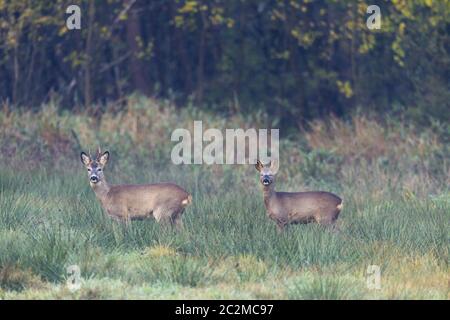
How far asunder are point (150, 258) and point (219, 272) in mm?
766

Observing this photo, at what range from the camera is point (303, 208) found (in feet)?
38.0

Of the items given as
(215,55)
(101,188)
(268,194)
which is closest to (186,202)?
(268,194)

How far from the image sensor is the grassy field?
9.49 meters

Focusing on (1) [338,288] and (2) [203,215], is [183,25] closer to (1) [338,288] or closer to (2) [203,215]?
(2) [203,215]

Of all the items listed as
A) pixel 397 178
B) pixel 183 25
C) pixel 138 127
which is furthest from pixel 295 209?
pixel 183 25

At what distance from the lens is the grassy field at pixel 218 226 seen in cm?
949

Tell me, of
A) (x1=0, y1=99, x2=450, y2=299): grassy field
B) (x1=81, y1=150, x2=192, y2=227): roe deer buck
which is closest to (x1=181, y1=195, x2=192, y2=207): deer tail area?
(x1=81, y1=150, x2=192, y2=227): roe deer buck

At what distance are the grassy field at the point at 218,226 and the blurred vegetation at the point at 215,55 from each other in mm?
3203

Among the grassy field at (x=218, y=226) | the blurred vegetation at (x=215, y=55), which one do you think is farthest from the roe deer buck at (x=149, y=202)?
the blurred vegetation at (x=215, y=55)

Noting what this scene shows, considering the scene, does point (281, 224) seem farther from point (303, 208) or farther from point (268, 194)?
point (268, 194)

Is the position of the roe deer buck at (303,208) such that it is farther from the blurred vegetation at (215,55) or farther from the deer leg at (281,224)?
the blurred vegetation at (215,55)

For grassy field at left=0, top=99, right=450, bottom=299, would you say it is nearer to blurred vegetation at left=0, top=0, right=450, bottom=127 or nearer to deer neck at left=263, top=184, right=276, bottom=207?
deer neck at left=263, top=184, right=276, bottom=207

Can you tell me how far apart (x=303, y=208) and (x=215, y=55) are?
1348 cm
